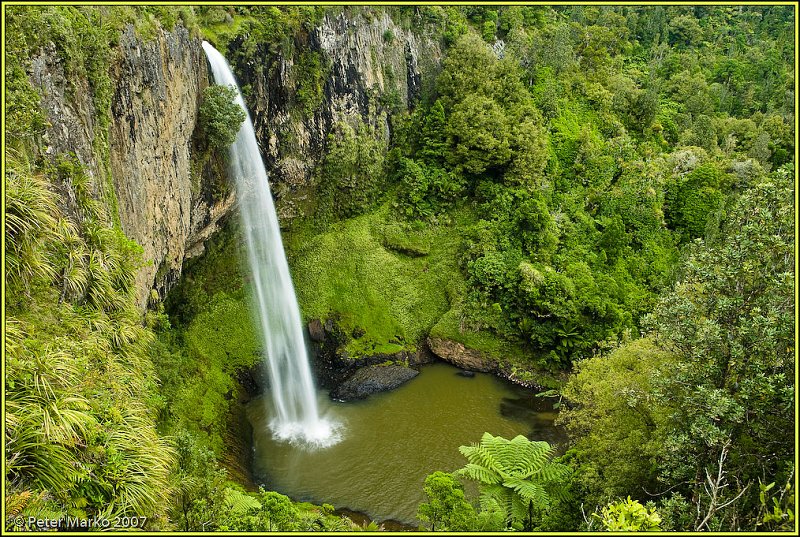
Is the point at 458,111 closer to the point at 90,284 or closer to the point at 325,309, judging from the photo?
the point at 325,309

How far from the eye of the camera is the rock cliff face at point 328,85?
1922 cm

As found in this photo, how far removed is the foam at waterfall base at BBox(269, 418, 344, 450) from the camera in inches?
663

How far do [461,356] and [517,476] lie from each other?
30.1ft

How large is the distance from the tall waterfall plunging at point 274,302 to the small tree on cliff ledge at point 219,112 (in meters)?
1.44

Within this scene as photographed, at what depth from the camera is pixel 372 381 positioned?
19.8m

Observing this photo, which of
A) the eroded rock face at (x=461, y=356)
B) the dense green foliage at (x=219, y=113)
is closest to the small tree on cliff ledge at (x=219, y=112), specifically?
the dense green foliage at (x=219, y=113)

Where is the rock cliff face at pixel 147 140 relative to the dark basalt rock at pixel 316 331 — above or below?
above

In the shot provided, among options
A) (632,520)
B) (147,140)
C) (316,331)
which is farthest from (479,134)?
(632,520)

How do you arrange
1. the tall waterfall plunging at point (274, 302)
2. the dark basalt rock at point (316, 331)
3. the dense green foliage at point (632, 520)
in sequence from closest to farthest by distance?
1. the dense green foliage at point (632, 520)
2. the tall waterfall plunging at point (274, 302)
3. the dark basalt rock at point (316, 331)

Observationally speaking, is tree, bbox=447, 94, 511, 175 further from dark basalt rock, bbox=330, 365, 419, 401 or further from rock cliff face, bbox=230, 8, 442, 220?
dark basalt rock, bbox=330, 365, 419, 401

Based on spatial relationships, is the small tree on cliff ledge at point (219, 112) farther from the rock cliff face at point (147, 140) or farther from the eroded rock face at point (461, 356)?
the eroded rock face at point (461, 356)

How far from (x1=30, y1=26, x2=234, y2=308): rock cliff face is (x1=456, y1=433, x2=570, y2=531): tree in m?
9.10

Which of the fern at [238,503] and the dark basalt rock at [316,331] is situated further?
the dark basalt rock at [316,331]

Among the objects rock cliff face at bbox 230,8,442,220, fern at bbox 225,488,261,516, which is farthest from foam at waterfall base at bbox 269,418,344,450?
rock cliff face at bbox 230,8,442,220
